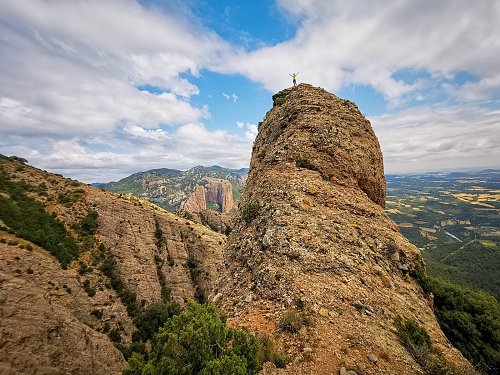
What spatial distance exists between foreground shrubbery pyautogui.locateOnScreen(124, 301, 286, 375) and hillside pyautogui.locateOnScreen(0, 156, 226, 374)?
1771cm

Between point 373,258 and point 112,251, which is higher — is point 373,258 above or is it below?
above

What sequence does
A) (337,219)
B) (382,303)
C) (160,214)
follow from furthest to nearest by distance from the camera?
(160,214) < (337,219) < (382,303)

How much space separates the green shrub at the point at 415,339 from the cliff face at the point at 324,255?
0.49m

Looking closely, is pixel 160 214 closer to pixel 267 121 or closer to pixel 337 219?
pixel 267 121

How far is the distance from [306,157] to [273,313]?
14197mm

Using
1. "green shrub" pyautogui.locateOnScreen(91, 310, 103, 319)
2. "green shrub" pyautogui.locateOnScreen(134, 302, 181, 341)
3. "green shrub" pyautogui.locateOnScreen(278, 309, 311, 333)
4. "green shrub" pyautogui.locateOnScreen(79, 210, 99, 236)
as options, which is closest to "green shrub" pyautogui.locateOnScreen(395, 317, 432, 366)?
"green shrub" pyautogui.locateOnScreen(278, 309, 311, 333)

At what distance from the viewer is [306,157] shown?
24016 millimetres

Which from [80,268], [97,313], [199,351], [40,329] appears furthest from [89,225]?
[199,351]

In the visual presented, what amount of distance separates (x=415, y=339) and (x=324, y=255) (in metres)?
6.17

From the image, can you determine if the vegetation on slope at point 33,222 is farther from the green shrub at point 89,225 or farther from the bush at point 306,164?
the bush at point 306,164

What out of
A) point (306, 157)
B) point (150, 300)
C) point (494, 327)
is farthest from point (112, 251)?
point (494, 327)

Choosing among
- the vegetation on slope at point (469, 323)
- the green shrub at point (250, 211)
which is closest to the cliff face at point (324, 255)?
the green shrub at point (250, 211)

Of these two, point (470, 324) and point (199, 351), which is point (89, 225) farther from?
point (470, 324)

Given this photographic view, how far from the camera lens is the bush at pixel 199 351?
360 inches
